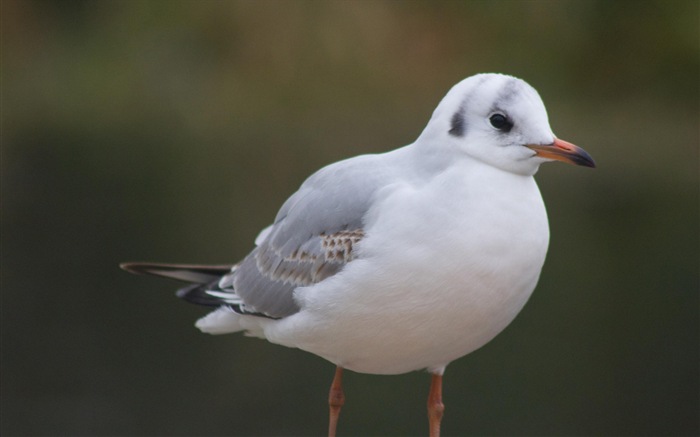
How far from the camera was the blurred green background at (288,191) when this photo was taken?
6.91m

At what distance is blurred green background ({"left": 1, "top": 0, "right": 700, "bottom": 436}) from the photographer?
6914 mm

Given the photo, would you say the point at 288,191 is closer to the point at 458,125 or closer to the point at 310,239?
the point at 310,239

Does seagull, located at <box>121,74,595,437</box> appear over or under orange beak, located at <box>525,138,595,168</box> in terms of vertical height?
under

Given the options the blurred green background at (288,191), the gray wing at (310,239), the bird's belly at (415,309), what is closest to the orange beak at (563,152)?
the bird's belly at (415,309)

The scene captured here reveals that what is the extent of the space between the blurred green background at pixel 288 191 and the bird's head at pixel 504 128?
3494mm

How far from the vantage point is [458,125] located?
10.6 feet

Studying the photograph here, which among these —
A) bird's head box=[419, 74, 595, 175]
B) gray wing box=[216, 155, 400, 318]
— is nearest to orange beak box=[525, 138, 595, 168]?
bird's head box=[419, 74, 595, 175]

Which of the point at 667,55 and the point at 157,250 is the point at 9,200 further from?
the point at 667,55

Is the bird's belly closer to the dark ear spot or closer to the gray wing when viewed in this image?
the gray wing

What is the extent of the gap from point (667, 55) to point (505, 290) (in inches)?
460

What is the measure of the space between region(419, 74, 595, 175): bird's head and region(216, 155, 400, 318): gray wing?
0.92ft

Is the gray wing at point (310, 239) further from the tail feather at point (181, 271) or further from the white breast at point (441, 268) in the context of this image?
the tail feather at point (181, 271)

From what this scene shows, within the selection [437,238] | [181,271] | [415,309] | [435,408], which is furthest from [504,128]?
[181,271]

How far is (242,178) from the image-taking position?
434 inches
